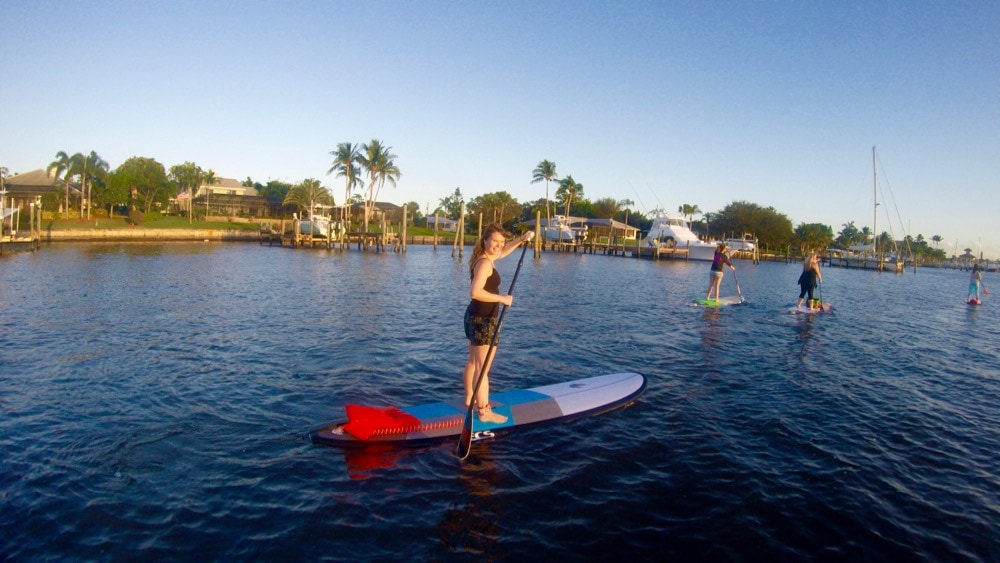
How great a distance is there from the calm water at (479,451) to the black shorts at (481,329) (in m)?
1.56

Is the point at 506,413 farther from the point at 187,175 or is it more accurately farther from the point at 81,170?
the point at 187,175

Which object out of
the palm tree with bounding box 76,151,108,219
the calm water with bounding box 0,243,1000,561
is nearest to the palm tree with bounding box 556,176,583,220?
the palm tree with bounding box 76,151,108,219

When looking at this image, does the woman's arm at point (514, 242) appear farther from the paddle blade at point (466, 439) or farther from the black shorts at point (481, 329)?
the paddle blade at point (466, 439)

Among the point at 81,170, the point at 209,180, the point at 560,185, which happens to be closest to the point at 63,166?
the point at 81,170

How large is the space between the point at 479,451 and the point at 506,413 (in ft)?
3.10

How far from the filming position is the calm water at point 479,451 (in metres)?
5.84

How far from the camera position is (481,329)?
761cm

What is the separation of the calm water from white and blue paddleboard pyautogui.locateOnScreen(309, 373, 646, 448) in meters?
0.23

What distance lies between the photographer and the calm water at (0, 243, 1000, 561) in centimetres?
584

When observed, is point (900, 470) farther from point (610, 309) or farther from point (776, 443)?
point (610, 309)

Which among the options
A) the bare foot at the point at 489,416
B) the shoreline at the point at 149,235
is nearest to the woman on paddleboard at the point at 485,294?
the bare foot at the point at 489,416

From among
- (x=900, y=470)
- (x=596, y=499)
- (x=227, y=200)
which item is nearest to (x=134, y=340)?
(x=596, y=499)

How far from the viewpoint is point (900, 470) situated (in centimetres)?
790

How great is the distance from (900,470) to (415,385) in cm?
780
